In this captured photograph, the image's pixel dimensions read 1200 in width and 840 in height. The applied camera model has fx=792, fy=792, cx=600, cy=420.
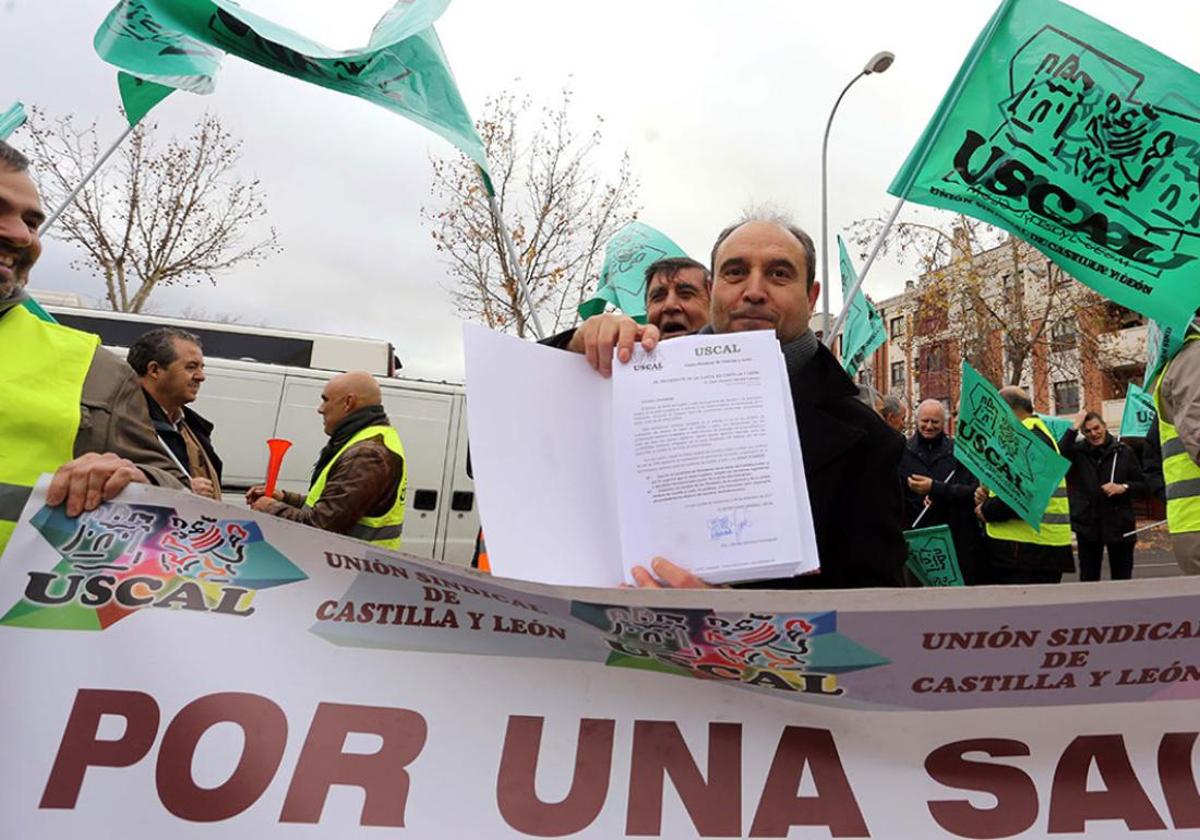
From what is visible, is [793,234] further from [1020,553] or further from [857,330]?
[857,330]

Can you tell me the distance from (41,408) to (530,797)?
1230mm

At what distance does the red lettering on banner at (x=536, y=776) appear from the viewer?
127 centimetres

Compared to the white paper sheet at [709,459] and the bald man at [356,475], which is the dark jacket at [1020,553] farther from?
the white paper sheet at [709,459]

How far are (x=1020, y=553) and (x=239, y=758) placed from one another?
205 inches

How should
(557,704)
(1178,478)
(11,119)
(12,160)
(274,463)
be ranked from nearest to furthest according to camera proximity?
(557,704) < (12,160) < (1178,478) < (11,119) < (274,463)

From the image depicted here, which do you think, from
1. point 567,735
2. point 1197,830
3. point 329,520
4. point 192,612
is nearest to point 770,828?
point 567,735

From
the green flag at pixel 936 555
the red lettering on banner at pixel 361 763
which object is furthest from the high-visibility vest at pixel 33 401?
the green flag at pixel 936 555

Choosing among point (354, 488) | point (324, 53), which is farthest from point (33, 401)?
point (354, 488)

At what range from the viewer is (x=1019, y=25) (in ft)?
10.0

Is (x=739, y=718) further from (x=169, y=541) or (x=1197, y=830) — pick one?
(x=169, y=541)

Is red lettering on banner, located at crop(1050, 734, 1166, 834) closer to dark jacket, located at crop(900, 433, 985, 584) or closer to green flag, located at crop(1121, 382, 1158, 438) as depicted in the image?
dark jacket, located at crop(900, 433, 985, 584)

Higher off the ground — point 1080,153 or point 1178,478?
point 1080,153

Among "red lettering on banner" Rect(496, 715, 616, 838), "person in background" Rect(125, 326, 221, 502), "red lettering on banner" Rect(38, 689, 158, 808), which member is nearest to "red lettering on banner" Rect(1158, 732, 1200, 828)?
"red lettering on banner" Rect(496, 715, 616, 838)

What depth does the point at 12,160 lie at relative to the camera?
1709 millimetres
